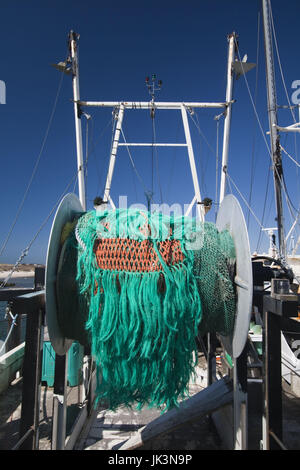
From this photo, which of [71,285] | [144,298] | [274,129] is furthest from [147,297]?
[274,129]

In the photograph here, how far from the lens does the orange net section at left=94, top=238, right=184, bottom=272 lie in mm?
2037

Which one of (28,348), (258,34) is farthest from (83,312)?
(258,34)

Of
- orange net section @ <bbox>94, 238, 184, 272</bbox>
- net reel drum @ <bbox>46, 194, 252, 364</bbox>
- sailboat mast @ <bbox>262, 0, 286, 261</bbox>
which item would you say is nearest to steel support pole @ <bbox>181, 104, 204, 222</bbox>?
sailboat mast @ <bbox>262, 0, 286, 261</bbox>

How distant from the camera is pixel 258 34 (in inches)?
454

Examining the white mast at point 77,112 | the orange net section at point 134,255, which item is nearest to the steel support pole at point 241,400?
the orange net section at point 134,255

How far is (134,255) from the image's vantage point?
2.05m

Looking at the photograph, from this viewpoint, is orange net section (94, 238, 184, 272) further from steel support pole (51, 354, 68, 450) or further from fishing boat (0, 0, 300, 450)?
steel support pole (51, 354, 68, 450)

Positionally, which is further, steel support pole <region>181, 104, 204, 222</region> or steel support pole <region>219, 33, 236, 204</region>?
steel support pole <region>181, 104, 204, 222</region>

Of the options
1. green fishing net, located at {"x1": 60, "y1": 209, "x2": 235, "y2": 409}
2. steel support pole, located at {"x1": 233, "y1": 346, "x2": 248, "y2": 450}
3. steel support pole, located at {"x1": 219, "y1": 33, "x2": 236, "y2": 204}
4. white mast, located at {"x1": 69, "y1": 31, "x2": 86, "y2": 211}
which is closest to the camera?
green fishing net, located at {"x1": 60, "y1": 209, "x2": 235, "y2": 409}

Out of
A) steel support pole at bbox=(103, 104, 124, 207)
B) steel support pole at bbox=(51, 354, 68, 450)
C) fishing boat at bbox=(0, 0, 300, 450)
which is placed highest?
steel support pole at bbox=(103, 104, 124, 207)

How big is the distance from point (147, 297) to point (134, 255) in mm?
311

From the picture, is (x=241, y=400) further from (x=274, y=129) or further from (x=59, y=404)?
(x=274, y=129)
